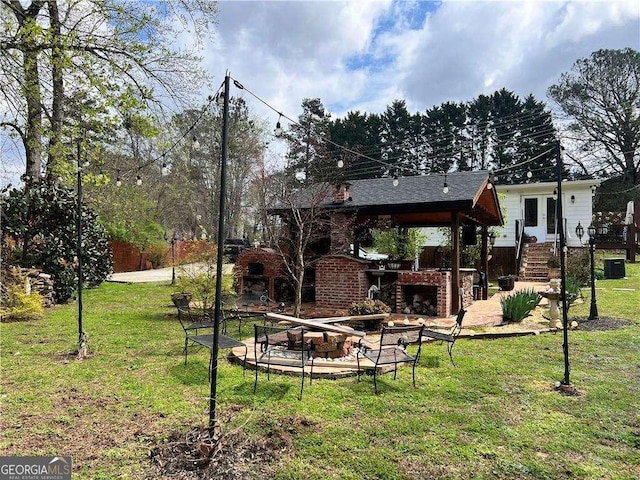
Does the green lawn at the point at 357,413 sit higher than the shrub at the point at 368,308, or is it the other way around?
the shrub at the point at 368,308

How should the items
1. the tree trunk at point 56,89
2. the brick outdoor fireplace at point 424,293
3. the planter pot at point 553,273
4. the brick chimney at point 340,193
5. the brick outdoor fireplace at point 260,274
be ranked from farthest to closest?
the planter pot at point 553,273, the brick outdoor fireplace at point 260,274, the brick chimney at point 340,193, the brick outdoor fireplace at point 424,293, the tree trunk at point 56,89

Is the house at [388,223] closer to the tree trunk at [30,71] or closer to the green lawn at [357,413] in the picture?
the green lawn at [357,413]

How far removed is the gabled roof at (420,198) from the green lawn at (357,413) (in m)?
3.77

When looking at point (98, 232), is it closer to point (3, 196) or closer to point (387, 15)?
Result: point (3, 196)

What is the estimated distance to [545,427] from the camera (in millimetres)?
3922

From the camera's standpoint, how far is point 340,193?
11.2m

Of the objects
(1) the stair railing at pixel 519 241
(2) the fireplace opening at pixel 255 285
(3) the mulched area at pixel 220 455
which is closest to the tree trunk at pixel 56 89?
(2) the fireplace opening at pixel 255 285

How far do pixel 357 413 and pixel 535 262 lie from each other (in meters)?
17.1

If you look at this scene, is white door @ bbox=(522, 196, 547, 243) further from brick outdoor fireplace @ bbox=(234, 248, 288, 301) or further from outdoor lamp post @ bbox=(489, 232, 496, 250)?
brick outdoor fireplace @ bbox=(234, 248, 288, 301)

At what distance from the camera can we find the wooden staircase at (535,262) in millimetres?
17578

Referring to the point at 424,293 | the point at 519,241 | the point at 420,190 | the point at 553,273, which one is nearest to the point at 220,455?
the point at 424,293

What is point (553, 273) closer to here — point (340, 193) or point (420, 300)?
point (420, 300)

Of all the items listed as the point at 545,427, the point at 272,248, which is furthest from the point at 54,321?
the point at 545,427

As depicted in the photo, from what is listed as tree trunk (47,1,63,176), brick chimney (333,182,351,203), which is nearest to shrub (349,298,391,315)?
brick chimney (333,182,351,203)
